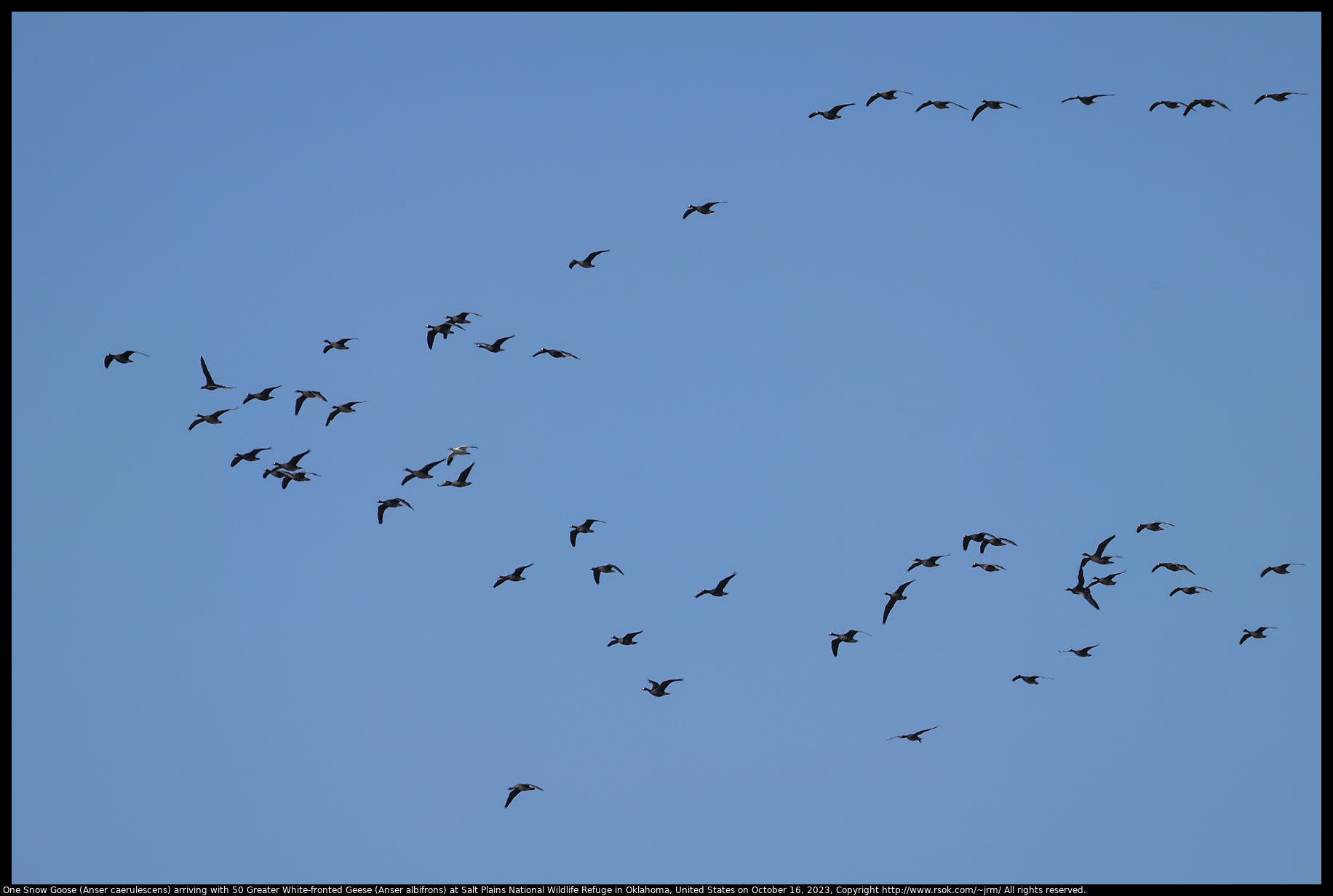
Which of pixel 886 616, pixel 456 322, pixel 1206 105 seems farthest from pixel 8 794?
pixel 1206 105

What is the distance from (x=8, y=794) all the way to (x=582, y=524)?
31819 mm

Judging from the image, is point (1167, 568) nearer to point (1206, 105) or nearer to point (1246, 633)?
point (1246, 633)

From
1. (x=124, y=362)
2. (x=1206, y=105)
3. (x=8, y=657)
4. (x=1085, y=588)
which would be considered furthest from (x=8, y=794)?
(x=1206, y=105)

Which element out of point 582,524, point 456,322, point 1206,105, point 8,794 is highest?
point 1206,105

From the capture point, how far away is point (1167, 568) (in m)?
75.3

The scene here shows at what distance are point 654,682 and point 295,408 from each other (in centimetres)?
1817

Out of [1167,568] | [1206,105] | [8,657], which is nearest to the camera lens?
[1206,105]

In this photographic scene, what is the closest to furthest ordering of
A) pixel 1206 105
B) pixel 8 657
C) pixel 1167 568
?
1. pixel 1206 105
2. pixel 1167 568
3. pixel 8 657

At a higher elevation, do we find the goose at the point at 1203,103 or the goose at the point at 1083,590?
the goose at the point at 1203,103

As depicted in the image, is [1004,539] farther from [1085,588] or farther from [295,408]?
[295,408]

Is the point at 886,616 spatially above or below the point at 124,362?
below

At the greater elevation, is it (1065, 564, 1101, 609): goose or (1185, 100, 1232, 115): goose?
(1185, 100, 1232, 115): goose

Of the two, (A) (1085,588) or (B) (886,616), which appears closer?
(A) (1085,588)

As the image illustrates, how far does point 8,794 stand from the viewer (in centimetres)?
8862
